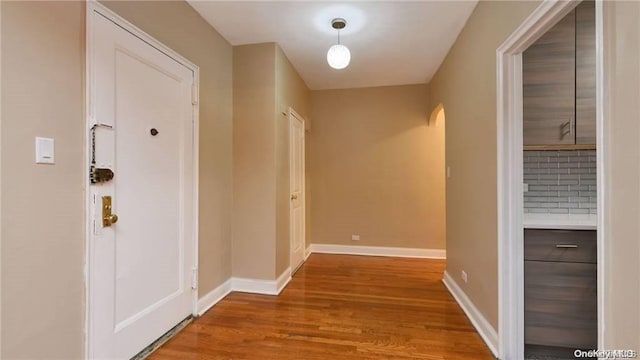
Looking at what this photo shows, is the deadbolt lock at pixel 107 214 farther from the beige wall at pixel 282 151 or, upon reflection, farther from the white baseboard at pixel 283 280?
the white baseboard at pixel 283 280

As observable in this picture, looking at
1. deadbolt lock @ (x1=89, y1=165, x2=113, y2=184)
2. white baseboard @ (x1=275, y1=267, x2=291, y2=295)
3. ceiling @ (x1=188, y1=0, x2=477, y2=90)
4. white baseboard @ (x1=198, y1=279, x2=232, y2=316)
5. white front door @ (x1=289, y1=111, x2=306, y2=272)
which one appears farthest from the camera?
white front door @ (x1=289, y1=111, x2=306, y2=272)

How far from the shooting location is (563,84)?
6.41 ft

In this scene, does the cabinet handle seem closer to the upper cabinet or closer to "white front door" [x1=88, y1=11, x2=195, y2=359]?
the upper cabinet

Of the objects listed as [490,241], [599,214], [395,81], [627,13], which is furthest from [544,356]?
[395,81]

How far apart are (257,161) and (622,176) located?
2605mm

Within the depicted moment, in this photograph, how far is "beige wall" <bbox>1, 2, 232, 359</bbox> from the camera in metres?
1.19

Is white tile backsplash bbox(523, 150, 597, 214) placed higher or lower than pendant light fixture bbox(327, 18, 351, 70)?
lower

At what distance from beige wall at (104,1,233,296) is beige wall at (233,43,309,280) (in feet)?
0.31

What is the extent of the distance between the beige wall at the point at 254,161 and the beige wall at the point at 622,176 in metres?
2.42

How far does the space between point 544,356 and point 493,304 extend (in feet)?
1.39

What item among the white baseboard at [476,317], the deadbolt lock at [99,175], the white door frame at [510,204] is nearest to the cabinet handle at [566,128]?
the white door frame at [510,204]

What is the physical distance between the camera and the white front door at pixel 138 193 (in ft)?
5.12

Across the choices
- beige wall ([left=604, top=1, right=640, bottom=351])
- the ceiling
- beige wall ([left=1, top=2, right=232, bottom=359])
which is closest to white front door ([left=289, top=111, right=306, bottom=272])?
the ceiling

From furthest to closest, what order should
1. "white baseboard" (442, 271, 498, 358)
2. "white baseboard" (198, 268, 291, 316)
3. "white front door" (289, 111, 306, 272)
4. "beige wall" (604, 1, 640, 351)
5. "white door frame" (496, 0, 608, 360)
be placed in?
1. "white front door" (289, 111, 306, 272)
2. "white baseboard" (198, 268, 291, 316)
3. "white baseboard" (442, 271, 498, 358)
4. "white door frame" (496, 0, 608, 360)
5. "beige wall" (604, 1, 640, 351)
